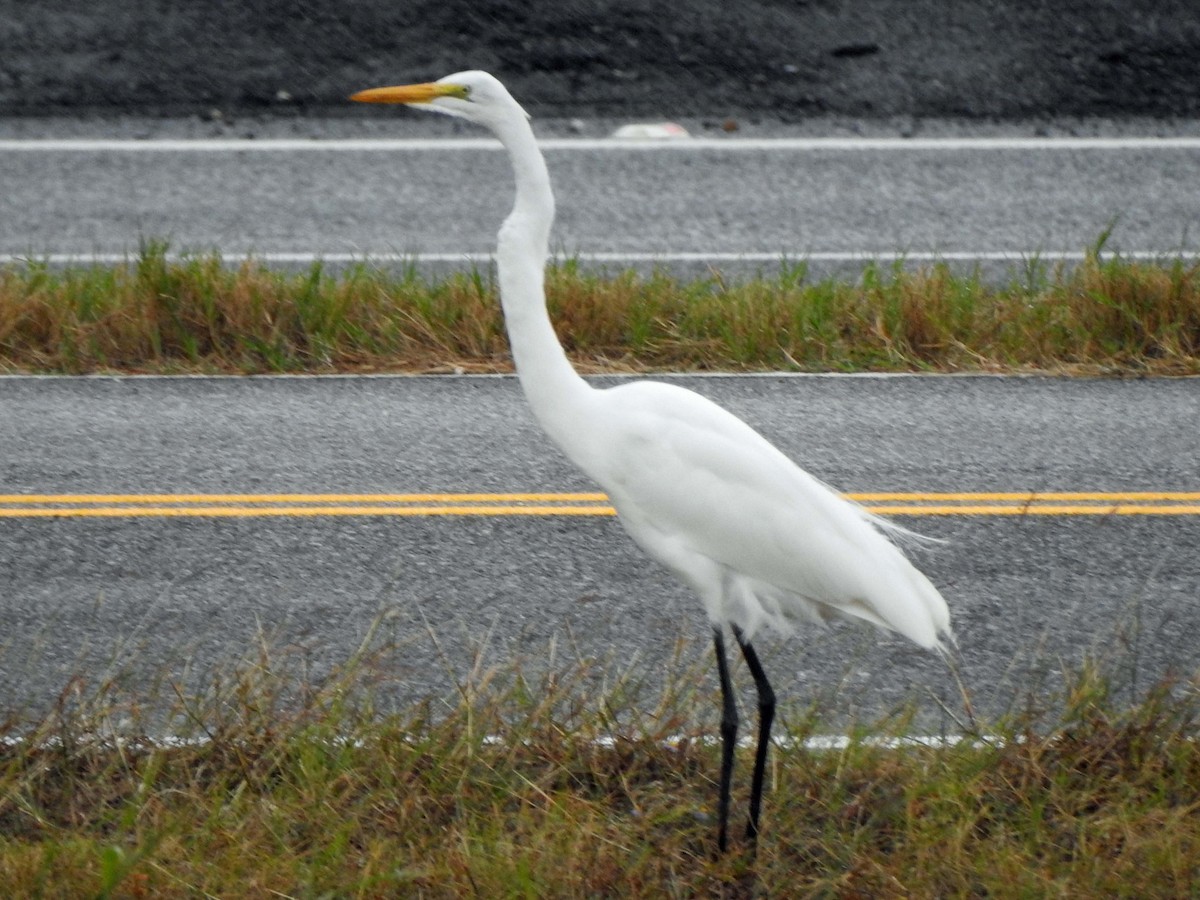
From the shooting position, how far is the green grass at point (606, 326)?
7.38m

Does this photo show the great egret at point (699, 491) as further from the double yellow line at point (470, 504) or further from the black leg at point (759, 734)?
the double yellow line at point (470, 504)

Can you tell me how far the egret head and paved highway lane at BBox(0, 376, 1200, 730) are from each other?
1404 mm

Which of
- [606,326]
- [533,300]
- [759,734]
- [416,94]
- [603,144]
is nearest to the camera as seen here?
[416,94]

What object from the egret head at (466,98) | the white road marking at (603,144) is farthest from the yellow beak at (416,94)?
the white road marking at (603,144)

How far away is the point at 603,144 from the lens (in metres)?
11.2

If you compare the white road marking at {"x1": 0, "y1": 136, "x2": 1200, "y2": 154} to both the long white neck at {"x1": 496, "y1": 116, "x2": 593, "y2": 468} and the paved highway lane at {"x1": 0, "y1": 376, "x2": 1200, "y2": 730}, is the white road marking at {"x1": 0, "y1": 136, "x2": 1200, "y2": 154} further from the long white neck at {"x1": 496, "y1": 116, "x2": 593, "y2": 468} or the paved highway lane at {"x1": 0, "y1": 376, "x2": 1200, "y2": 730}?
the long white neck at {"x1": 496, "y1": 116, "x2": 593, "y2": 468}

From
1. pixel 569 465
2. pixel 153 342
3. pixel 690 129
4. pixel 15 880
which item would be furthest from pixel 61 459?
pixel 690 129

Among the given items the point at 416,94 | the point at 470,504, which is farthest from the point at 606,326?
the point at 416,94

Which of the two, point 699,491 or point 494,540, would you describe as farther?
point 494,540

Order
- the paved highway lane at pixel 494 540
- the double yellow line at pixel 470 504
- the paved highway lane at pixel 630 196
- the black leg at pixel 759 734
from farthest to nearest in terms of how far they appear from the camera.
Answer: the paved highway lane at pixel 630 196, the double yellow line at pixel 470 504, the paved highway lane at pixel 494 540, the black leg at pixel 759 734

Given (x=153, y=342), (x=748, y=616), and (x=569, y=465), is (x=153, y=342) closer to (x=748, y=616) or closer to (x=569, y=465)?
(x=569, y=465)

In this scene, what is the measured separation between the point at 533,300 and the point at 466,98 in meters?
0.46

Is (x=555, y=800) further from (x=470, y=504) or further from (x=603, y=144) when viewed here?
(x=603, y=144)

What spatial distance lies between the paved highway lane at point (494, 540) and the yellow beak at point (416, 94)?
1415mm
